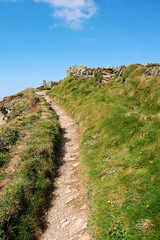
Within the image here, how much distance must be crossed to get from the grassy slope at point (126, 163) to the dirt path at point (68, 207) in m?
0.53

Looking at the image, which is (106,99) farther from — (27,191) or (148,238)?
(148,238)

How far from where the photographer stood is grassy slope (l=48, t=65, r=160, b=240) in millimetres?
5445

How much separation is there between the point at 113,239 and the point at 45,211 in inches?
146

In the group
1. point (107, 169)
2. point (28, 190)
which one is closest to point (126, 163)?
point (107, 169)

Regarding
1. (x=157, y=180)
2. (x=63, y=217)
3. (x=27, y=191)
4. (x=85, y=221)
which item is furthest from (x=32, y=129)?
(x=157, y=180)

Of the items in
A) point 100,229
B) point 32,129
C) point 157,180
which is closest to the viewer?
point 100,229

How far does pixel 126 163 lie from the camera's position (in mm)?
8000

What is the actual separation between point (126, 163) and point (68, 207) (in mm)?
3575

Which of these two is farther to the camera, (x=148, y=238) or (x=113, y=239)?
(x=113, y=239)

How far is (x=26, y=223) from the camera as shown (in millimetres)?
6535

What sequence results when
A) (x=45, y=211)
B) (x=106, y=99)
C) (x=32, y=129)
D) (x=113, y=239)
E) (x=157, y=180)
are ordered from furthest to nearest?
(x=106, y=99) < (x=32, y=129) < (x=45, y=211) < (x=157, y=180) < (x=113, y=239)

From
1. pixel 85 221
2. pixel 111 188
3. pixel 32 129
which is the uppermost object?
pixel 32 129

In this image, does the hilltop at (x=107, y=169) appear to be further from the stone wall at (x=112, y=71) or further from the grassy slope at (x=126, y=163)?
the stone wall at (x=112, y=71)

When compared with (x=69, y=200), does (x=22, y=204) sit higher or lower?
higher
